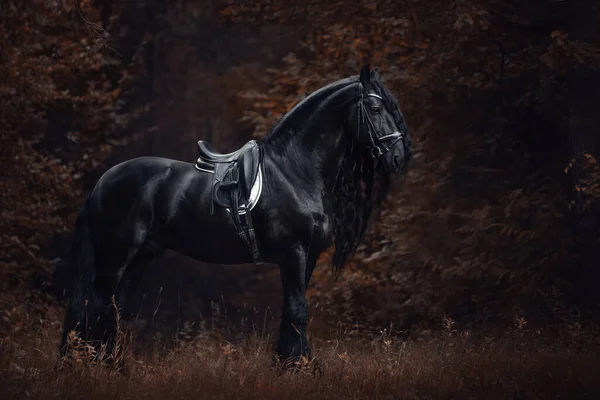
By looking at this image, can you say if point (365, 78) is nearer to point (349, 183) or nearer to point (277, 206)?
point (349, 183)

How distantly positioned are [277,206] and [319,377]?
162cm

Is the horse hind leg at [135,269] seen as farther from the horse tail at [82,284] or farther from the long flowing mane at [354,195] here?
the long flowing mane at [354,195]

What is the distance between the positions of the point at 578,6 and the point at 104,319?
6.65m

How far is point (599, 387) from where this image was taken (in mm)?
6918

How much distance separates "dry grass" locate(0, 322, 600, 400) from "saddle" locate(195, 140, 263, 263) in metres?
1.15

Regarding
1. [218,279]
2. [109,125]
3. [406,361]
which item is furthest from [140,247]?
[218,279]

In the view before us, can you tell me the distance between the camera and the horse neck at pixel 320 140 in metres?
7.56

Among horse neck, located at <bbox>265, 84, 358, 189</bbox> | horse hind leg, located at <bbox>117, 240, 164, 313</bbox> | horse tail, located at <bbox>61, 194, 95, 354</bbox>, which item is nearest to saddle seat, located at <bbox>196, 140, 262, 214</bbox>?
horse neck, located at <bbox>265, 84, 358, 189</bbox>

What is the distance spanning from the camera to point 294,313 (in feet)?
23.9

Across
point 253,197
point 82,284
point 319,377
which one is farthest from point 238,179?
point 319,377

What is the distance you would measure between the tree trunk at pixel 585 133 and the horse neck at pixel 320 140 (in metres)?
3.57

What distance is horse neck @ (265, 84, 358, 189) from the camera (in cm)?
756

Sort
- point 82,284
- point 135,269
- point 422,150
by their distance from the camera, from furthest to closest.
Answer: point 422,150
point 135,269
point 82,284

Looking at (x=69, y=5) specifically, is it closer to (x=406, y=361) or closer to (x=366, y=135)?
(x=366, y=135)
